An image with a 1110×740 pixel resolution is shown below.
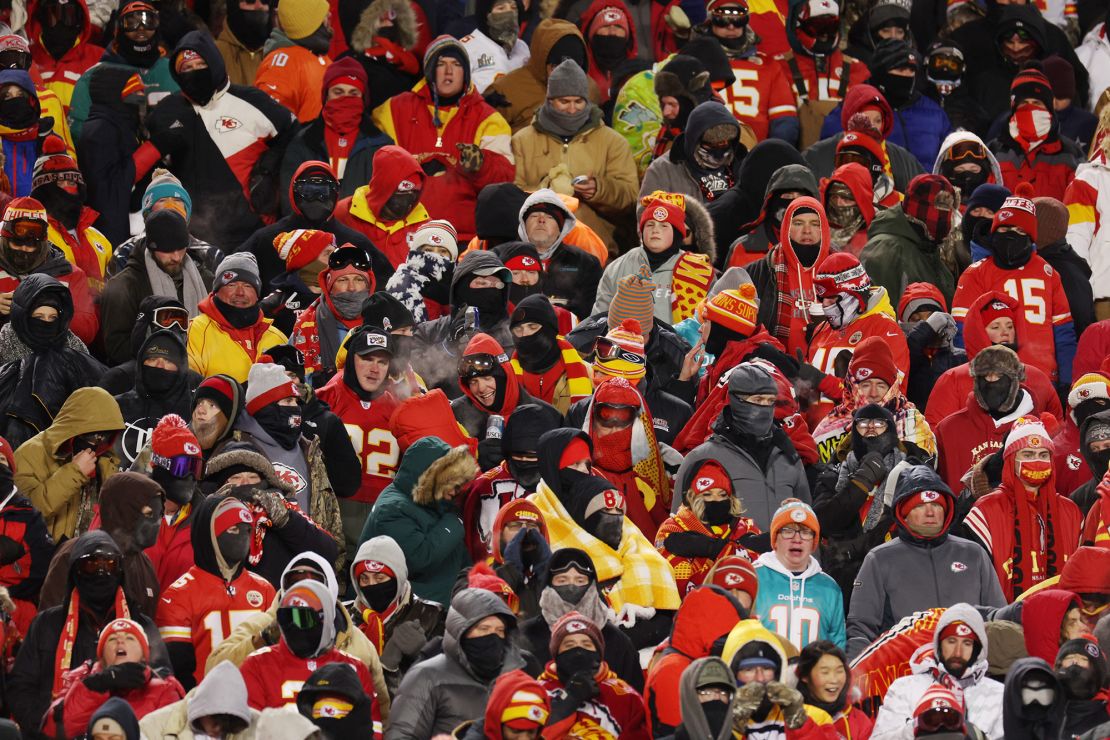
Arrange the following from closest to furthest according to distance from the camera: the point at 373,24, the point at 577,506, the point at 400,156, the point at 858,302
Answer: the point at 577,506, the point at 858,302, the point at 400,156, the point at 373,24

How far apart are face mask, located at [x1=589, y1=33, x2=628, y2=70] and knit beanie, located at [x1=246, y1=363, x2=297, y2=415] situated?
5680mm

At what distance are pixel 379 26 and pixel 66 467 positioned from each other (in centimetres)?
597

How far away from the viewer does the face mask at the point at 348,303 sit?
59.1ft

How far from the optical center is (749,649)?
13977mm

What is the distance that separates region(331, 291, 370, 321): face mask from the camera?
1800 cm

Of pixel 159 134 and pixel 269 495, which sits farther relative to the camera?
pixel 159 134

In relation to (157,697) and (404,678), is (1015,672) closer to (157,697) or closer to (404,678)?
(404,678)

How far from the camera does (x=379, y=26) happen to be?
2123 cm

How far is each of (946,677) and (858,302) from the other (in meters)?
3.99

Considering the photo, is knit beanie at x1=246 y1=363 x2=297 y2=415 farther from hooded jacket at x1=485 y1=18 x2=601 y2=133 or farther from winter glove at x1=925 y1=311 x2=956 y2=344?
hooded jacket at x1=485 y1=18 x2=601 y2=133

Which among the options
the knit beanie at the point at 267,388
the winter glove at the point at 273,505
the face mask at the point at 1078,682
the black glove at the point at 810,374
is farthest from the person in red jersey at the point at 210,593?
the face mask at the point at 1078,682

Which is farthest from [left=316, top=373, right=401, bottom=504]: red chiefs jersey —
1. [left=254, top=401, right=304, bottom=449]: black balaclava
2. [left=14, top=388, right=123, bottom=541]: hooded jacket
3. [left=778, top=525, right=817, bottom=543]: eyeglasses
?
[left=778, top=525, right=817, bottom=543]: eyeglasses

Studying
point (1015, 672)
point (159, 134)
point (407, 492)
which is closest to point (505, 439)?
point (407, 492)

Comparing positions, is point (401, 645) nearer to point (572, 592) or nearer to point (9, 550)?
point (572, 592)
